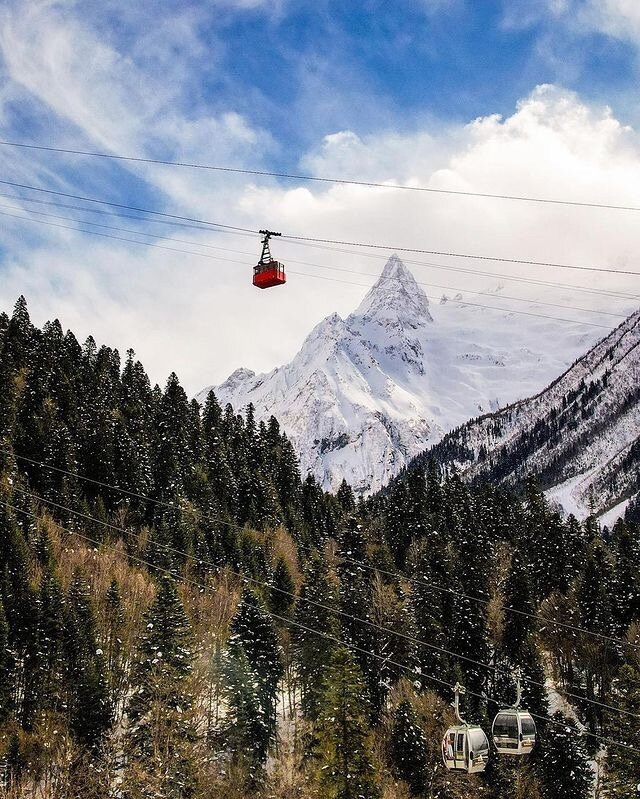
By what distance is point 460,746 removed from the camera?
82.0 ft

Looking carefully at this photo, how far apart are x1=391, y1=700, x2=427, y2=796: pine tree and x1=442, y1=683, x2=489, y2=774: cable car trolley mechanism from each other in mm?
29751

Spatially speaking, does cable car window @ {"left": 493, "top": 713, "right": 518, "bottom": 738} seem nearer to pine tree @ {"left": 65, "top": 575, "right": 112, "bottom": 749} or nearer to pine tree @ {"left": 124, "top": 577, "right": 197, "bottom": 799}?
pine tree @ {"left": 124, "top": 577, "right": 197, "bottom": 799}

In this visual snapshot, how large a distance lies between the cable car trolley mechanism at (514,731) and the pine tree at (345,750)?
1578cm

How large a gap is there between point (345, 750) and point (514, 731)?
16.9 meters

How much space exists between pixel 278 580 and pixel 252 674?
22.3m

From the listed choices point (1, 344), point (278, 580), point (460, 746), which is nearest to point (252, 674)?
point (278, 580)

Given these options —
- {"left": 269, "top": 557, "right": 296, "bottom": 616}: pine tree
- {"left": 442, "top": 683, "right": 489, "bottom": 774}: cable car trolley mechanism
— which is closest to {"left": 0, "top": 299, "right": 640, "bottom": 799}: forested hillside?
{"left": 269, "top": 557, "right": 296, "bottom": 616}: pine tree

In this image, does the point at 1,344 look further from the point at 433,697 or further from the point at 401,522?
the point at 433,697

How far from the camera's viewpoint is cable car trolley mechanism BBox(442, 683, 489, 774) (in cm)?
2464

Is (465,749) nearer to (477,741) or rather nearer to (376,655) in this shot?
(477,741)

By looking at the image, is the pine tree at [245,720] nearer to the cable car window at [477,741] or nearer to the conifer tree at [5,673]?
the conifer tree at [5,673]

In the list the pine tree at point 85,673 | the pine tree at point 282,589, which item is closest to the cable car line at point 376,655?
the pine tree at point 85,673

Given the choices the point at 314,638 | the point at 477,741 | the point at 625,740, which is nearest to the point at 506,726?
the point at 477,741

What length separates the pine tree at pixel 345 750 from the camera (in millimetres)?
38500
